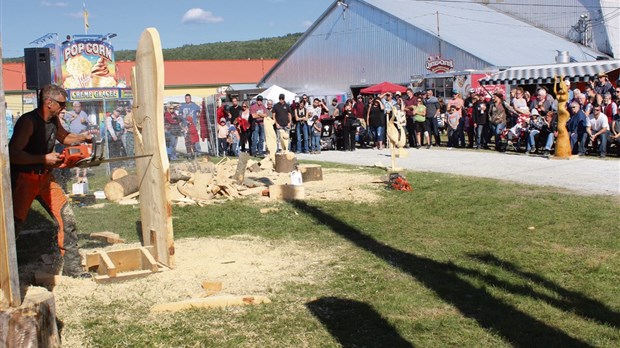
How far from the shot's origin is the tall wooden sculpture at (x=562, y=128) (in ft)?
53.0

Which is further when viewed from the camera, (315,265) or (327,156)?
(327,156)

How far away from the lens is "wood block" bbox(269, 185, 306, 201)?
39.0ft

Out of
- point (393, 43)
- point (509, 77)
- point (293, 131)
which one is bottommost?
point (293, 131)

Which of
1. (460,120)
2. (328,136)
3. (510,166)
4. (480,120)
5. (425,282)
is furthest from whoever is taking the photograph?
(328,136)

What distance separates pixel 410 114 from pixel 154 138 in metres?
15.5

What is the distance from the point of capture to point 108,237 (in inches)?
348

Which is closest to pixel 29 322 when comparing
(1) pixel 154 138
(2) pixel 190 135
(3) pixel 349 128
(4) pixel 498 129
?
(1) pixel 154 138

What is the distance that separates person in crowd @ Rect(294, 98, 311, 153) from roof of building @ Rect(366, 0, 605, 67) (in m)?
A: 13.0

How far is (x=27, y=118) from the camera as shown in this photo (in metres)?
6.54

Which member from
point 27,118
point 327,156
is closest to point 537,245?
point 27,118

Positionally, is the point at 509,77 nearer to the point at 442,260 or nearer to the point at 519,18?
the point at 442,260

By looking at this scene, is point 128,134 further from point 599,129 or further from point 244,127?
point 599,129

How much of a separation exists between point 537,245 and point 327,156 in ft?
42.1

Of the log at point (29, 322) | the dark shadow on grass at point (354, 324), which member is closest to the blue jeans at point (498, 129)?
the dark shadow on grass at point (354, 324)
